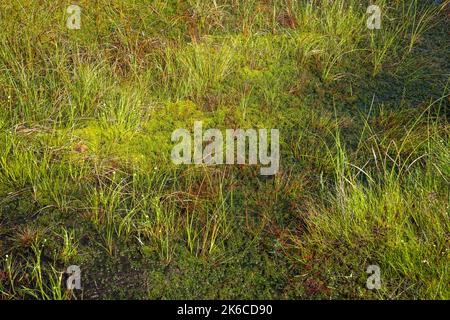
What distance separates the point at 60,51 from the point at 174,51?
0.98 metres

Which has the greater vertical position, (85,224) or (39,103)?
(39,103)

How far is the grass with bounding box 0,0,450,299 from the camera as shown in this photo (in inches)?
115

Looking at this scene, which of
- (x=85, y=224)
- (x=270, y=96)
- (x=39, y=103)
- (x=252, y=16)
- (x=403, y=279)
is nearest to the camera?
(x=403, y=279)

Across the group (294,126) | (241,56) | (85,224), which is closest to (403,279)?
(294,126)

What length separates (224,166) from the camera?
3607 millimetres

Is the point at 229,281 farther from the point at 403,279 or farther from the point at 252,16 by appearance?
the point at 252,16

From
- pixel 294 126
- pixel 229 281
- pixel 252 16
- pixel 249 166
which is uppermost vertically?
pixel 252 16

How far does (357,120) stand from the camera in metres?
4.05

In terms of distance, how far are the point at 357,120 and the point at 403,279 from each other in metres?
1.55

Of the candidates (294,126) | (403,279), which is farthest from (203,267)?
(294,126)

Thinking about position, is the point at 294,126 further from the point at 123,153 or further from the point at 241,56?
the point at 123,153

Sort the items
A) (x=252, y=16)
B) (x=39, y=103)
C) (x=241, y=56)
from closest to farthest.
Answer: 1. (x=39, y=103)
2. (x=241, y=56)
3. (x=252, y=16)

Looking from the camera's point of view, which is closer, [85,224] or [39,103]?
[85,224]

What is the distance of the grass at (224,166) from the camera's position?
2924 mm
